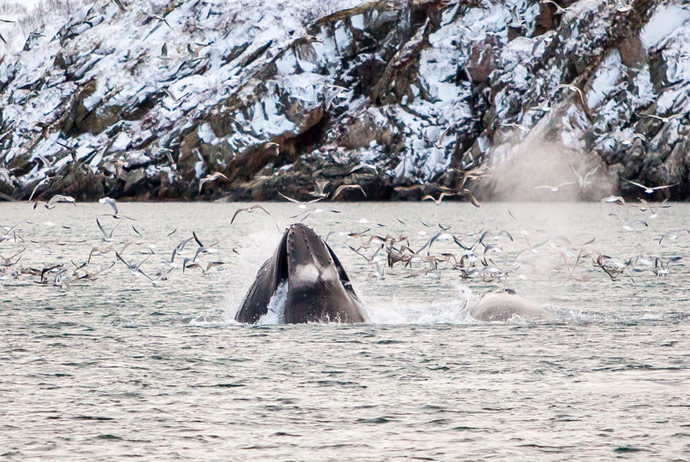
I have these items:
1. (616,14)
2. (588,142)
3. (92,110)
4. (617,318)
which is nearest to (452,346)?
(617,318)

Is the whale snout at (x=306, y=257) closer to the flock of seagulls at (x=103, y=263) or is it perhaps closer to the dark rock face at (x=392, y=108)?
the flock of seagulls at (x=103, y=263)

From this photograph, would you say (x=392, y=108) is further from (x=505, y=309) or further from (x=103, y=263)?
(x=505, y=309)

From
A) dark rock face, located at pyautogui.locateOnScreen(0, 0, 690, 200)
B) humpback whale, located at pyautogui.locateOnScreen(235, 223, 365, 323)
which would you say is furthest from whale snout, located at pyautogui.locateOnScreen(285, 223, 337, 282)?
dark rock face, located at pyautogui.locateOnScreen(0, 0, 690, 200)

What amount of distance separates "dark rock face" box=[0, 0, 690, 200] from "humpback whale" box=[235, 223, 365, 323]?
109m

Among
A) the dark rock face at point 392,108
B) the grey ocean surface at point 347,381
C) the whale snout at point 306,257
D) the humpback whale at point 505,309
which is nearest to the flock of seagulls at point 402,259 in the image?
the grey ocean surface at point 347,381

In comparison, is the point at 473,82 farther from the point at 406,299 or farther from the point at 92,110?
the point at 406,299

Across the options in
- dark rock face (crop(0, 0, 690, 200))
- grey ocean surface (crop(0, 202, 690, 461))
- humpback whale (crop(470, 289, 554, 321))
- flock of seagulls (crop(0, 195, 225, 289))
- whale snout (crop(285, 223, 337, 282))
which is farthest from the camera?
dark rock face (crop(0, 0, 690, 200))

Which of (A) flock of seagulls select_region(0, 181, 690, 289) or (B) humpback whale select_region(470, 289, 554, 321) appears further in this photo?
(A) flock of seagulls select_region(0, 181, 690, 289)

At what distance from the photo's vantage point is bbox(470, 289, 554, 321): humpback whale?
2289 centimetres

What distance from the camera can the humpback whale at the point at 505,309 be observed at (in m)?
22.9

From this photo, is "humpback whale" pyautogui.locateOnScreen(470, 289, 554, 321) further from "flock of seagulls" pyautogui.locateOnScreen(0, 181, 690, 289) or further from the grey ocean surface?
"flock of seagulls" pyautogui.locateOnScreen(0, 181, 690, 289)

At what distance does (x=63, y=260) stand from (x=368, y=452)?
35459mm

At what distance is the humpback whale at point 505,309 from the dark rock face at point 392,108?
104133 mm

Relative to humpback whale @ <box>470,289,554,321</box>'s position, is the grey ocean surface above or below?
below
